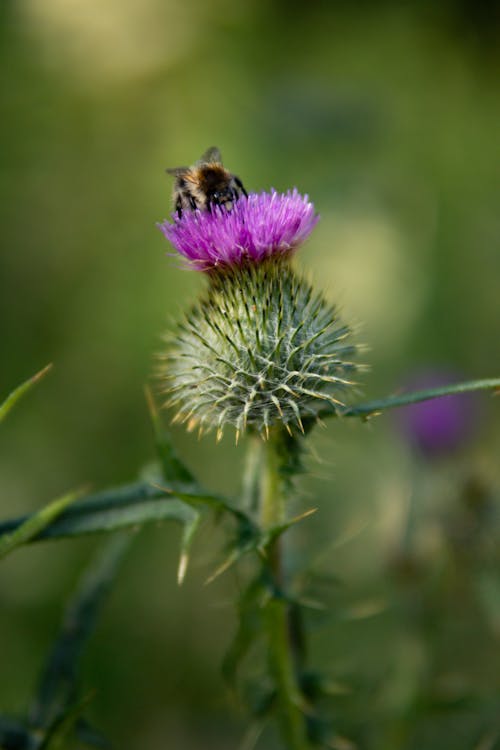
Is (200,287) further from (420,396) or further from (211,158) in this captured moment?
(420,396)

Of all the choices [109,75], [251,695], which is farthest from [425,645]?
[109,75]

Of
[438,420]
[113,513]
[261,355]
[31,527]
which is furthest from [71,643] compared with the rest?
[438,420]

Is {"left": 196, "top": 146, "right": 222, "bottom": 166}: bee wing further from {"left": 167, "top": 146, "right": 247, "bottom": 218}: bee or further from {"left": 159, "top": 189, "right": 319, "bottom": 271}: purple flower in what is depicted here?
{"left": 159, "top": 189, "right": 319, "bottom": 271}: purple flower

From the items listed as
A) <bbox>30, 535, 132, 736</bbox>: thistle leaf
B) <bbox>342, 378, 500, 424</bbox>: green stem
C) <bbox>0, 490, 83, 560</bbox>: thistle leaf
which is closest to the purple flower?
<bbox>342, 378, 500, 424</bbox>: green stem

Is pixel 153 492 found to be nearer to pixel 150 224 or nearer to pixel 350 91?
pixel 150 224

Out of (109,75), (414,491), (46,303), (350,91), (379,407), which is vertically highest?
(109,75)

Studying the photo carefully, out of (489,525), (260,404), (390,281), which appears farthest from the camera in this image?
(390,281)
